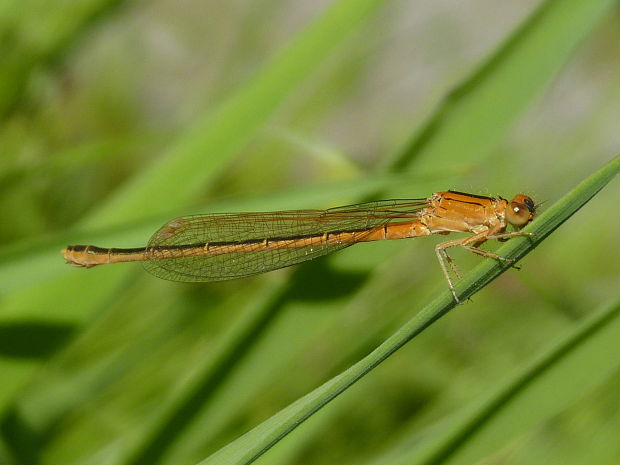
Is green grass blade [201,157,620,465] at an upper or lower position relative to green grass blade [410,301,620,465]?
upper

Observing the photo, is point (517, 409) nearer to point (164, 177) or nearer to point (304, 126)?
point (164, 177)

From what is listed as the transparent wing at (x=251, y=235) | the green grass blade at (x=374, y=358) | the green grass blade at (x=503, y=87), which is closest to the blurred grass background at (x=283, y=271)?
the green grass blade at (x=503, y=87)

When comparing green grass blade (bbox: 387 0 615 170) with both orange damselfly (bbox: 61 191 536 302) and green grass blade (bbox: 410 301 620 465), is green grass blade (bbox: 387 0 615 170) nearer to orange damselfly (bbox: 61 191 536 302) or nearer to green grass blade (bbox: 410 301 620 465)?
orange damselfly (bbox: 61 191 536 302)

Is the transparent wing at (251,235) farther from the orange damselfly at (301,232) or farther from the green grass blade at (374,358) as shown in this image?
the green grass blade at (374,358)

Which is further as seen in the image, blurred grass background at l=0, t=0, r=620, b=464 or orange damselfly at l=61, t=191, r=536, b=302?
orange damselfly at l=61, t=191, r=536, b=302

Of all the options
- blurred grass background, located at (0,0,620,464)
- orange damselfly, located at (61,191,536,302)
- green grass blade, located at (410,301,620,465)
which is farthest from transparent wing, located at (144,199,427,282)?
green grass blade, located at (410,301,620,465)

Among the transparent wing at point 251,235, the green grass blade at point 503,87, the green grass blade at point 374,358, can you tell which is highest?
the transparent wing at point 251,235

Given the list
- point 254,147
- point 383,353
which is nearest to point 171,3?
point 254,147
